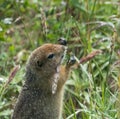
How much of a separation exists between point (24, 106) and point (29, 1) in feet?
9.06

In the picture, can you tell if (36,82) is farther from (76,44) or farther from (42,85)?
(76,44)

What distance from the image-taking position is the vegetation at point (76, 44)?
5.32 metres

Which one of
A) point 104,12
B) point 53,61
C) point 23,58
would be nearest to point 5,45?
point 23,58

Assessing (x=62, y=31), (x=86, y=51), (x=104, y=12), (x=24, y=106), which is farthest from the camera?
(x=104, y=12)

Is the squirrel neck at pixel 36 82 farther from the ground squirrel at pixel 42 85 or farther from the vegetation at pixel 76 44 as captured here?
the vegetation at pixel 76 44

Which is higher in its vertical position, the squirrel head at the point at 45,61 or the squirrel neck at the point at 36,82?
the squirrel head at the point at 45,61

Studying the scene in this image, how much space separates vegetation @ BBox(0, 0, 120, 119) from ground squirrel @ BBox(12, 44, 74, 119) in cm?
22

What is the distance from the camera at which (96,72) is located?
629 cm

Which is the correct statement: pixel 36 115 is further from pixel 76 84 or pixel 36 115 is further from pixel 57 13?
pixel 57 13

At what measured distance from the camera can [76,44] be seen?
6.95 meters

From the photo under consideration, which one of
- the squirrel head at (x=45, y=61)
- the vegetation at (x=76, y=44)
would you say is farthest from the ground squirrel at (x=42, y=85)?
the vegetation at (x=76, y=44)

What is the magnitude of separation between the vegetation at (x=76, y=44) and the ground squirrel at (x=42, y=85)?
220 millimetres

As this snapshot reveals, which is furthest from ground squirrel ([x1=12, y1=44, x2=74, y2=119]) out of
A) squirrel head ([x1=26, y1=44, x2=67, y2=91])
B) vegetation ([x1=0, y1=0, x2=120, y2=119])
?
vegetation ([x1=0, y1=0, x2=120, y2=119])

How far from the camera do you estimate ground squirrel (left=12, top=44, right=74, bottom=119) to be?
5000mm
